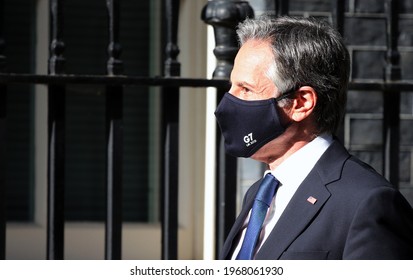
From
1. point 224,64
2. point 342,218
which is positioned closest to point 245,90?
point 342,218

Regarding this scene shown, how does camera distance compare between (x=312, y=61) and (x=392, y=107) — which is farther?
(x=392, y=107)

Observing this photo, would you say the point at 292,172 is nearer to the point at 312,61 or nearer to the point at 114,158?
the point at 312,61

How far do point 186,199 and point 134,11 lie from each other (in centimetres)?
104

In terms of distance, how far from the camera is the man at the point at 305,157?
2.63 m

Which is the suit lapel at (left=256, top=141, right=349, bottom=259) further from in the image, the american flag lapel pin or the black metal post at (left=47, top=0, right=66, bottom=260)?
the black metal post at (left=47, top=0, right=66, bottom=260)

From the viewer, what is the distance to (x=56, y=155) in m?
3.86

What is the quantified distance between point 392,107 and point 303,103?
1.25 m

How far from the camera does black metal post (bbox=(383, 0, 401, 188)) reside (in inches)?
160

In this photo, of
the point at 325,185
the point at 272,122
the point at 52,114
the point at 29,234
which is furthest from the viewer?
the point at 29,234

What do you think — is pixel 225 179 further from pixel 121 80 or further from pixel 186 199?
pixel 186 199

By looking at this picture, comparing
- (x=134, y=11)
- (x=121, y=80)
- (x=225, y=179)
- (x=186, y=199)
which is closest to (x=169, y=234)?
(x=225, y=179)

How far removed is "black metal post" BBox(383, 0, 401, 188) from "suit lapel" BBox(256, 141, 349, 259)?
1270mm

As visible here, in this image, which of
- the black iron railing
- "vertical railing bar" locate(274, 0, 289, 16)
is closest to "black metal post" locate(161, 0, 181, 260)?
the black iron railing

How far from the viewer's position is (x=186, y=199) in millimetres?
5707
